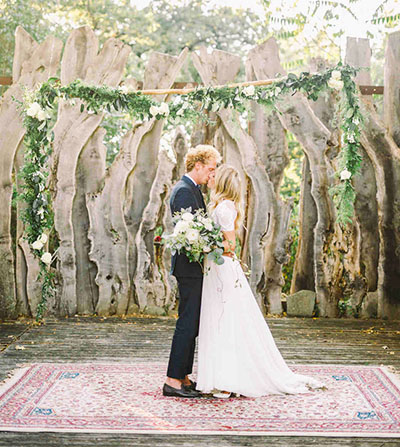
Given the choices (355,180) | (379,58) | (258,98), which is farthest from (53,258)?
(379,58)

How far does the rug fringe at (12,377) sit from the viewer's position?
433 cm

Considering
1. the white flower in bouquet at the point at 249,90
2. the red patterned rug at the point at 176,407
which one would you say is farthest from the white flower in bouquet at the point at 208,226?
the white flower in bouquet at the point at 249,90

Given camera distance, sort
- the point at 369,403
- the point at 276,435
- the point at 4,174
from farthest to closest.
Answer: the point at 4,174 → the point at 369,403 → the point at 276,435

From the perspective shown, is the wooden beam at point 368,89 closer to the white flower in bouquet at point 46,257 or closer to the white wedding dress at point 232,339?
the white wedding dress at point 232,339

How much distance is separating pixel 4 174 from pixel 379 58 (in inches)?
339

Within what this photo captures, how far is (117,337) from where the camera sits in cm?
602

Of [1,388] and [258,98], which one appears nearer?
[1,388]

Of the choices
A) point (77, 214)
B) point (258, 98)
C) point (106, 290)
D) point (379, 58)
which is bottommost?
point (106, 290)

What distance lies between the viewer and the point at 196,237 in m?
4.02

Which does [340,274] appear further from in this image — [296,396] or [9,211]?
[9,211]

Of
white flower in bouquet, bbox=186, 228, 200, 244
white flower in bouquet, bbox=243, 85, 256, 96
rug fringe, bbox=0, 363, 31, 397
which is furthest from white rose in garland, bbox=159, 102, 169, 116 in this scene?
rug fringe, bbox=0, 363, 31, 397

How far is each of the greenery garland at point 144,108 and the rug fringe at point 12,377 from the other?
4.91ft

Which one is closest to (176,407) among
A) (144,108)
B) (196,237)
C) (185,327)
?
(185,327)

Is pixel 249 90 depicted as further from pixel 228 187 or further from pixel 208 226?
pixel 208 226
